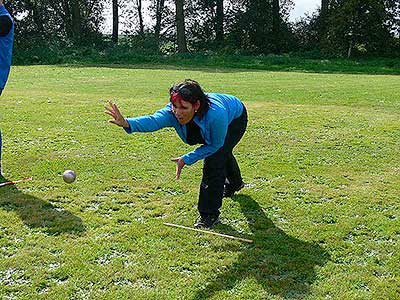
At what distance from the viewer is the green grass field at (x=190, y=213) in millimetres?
4016

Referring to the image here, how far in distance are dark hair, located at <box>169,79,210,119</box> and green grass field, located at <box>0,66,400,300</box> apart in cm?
118

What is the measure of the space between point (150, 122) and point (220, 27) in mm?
30293

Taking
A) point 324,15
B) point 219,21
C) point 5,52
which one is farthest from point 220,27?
point 5,52

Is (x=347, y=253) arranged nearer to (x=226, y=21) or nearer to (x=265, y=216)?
(x=265, y=216)

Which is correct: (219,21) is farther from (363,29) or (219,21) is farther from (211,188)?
(211,188)

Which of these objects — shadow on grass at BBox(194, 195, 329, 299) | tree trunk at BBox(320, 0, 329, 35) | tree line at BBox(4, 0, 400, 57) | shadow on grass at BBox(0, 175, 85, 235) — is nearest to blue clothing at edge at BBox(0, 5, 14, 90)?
shadow on grass at BBox(0, 175, 85, 235)

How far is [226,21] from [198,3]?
2.17m

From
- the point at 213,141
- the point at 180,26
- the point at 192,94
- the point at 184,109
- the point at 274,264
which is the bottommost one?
the point at 274,264

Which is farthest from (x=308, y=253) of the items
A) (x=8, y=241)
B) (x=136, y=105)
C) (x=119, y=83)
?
(x=119, y=83)

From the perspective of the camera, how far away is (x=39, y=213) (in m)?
5.30

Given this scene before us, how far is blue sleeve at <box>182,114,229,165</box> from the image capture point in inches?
179

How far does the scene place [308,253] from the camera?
4527mm

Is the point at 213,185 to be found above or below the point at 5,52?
below

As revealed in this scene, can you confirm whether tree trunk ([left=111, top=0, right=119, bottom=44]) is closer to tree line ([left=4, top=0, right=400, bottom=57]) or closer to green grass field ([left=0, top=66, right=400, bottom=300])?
tree line ([left=4, top=0, right=400, bottom=57])
